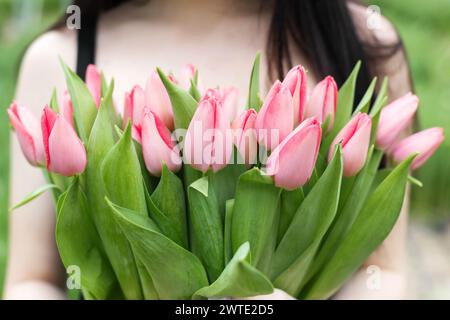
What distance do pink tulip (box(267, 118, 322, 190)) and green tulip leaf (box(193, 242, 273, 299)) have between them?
1.8 inches

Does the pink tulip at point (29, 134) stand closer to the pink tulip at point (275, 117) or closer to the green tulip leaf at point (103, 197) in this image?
the green tulip leaf at point (103, 197)

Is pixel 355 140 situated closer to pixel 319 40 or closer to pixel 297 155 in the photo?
pixel 297 155

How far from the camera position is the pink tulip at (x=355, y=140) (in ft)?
1.46

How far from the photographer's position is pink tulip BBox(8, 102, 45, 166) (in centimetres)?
47

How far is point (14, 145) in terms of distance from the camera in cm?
71

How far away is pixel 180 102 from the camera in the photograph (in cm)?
45

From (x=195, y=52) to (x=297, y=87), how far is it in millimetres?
273

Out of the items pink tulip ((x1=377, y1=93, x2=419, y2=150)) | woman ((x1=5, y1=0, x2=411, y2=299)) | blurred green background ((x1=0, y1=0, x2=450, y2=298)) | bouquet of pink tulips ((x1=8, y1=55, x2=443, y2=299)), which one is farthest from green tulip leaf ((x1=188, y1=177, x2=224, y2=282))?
blurred green background ((x1=0, y1=0, x2=450, y2=298))

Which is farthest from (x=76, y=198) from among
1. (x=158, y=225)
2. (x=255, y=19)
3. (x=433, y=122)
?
(x=433, y=122)

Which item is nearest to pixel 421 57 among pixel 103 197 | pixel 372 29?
pixel 372 29

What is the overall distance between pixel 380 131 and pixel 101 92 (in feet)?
0.63

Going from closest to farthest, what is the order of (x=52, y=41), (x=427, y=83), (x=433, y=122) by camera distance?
(x=52, y=41) → (x=433, y=122) → (x=427, y=83)

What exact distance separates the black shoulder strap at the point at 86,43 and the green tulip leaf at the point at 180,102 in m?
0.25
